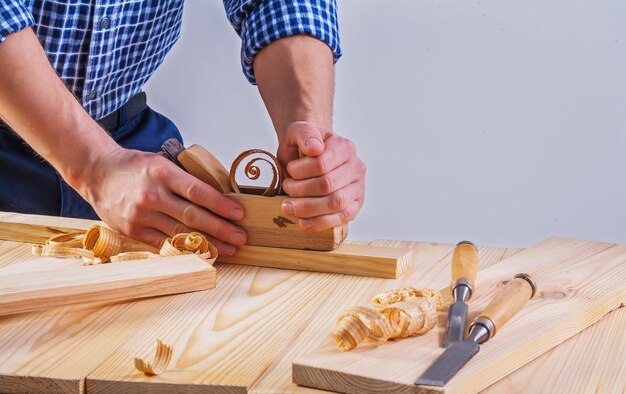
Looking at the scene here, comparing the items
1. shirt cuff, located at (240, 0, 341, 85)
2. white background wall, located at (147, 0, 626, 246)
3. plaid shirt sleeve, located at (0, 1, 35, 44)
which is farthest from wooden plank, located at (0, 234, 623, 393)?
white background wall, located at (147, 0, 626, 246)

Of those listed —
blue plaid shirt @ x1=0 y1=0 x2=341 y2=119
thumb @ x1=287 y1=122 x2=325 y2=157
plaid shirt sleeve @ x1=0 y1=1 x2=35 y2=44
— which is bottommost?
thumb @ x1=287 y1=122 x2=325 y2=157

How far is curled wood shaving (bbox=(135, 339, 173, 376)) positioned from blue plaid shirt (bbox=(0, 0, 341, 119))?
1.07 meters

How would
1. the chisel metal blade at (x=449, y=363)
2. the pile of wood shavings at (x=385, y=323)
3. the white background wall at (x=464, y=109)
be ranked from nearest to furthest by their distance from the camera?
1. the chisel metal blade at (x=449, y=363)
2. the pile of wood shavings at (x=385, y=323)
3. the white background wall at (x=464, y=109)

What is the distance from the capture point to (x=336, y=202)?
157cm

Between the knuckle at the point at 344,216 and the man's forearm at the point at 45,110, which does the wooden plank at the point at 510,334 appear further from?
the man's forearm at the point at 45,110

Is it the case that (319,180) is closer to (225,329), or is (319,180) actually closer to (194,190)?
(194,190)

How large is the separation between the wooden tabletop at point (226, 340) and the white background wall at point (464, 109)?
2263 mm

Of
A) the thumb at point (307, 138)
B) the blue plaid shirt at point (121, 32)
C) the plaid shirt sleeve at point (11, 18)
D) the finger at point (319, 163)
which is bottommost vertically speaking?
the finger at point (319, 163)

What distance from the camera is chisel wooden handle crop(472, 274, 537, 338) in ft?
3.67

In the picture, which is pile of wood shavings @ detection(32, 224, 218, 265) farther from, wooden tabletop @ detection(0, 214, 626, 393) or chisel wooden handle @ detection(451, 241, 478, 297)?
chisel wooden handle @ detection(451, 241, 478, 297)

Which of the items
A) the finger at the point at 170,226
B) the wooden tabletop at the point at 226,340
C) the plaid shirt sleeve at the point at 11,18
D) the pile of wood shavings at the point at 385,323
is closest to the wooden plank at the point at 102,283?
the wooden tabletop at the point at 226,340

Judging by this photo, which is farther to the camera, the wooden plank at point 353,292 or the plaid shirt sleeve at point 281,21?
the plaid shirt sleeve at point 281,21

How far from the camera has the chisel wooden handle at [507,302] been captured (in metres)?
1.12

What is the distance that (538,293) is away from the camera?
1306mm
